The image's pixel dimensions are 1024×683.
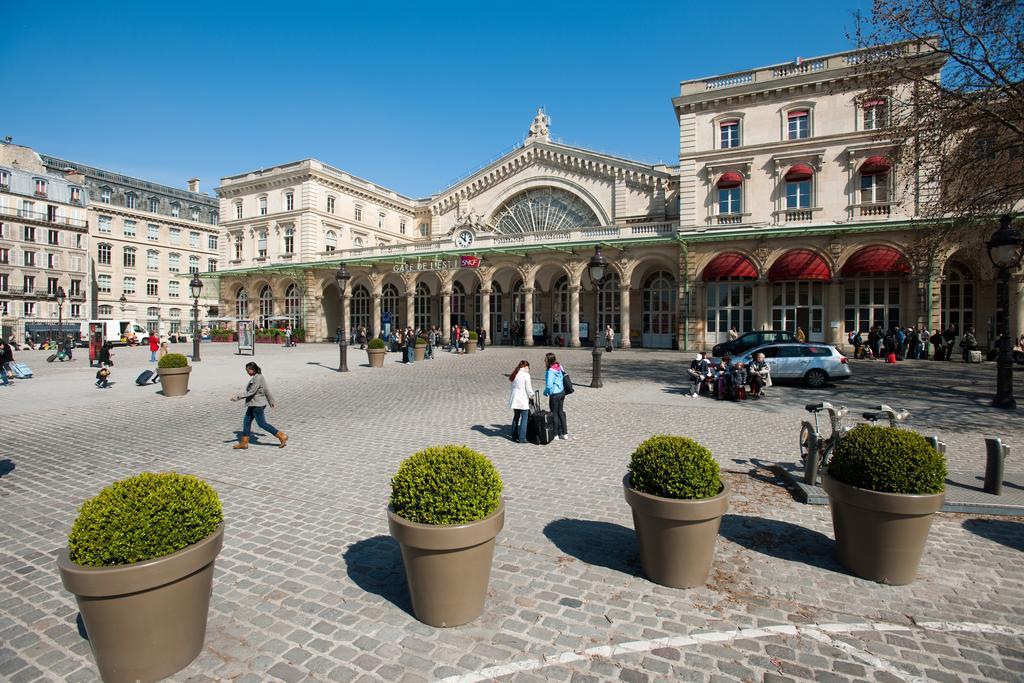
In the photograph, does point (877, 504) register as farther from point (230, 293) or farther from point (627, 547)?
point (230, 293)

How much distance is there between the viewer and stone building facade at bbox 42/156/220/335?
54.9 m

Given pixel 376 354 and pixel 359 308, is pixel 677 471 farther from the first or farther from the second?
pixel 359 308

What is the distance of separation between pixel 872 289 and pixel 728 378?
2015 cm

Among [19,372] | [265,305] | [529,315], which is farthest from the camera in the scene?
[265,305]

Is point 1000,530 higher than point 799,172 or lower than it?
lower

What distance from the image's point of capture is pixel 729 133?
101 ft

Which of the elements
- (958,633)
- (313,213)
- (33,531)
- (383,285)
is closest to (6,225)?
(313,213)

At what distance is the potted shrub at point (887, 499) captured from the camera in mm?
3977

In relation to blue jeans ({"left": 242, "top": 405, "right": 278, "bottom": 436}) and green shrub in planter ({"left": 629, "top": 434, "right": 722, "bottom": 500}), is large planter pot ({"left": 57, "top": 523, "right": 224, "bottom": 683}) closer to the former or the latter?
green shrub in planter ({"left": 629, "top": 434, "right": 722, "bottom": 500})

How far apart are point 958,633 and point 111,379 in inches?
872

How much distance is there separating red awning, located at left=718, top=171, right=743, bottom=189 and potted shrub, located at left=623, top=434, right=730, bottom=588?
30253 millimetres

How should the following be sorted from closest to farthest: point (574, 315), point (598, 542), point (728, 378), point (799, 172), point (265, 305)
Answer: point (598, 542) < point (728, 378) < point (799, 172) < point (574, 315) < point (265, 305)

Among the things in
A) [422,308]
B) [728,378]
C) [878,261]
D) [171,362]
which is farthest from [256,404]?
[422,308]

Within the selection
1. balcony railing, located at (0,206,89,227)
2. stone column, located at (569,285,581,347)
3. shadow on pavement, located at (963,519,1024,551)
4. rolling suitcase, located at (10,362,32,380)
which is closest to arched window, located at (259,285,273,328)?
balcony railing, located at (0,206,89,227)
